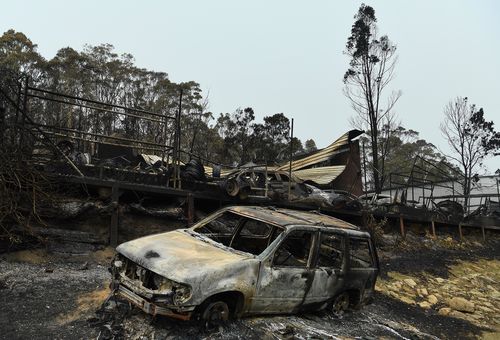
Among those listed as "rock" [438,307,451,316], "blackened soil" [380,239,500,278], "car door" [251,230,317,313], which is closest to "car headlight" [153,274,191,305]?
"car door" [251,230,317,313]

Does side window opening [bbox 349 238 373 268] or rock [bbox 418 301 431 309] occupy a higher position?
side window opening [bbox 349 238 373 268]

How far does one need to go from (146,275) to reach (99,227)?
5156 millimetres

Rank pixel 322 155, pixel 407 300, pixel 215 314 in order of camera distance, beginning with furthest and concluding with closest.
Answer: pixel 322 155 → pixel 407 300 → pixel 215 314

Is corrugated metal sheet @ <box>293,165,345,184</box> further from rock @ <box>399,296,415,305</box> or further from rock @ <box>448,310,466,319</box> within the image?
rock @ <box>448,310,466,319</box>

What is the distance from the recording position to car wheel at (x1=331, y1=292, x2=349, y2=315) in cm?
669

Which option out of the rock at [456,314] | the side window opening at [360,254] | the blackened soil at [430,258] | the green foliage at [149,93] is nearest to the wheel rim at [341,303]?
the side window opening at [360,254]

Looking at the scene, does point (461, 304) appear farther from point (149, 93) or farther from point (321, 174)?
point (149, 93)

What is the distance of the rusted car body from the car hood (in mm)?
11

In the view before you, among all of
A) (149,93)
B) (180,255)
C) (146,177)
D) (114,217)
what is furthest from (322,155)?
(149,93)

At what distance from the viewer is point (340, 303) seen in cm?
687

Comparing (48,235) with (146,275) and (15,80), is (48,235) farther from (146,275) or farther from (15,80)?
(146,275)

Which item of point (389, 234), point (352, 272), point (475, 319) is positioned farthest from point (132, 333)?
point (389, 234)

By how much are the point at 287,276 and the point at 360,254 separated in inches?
74.8

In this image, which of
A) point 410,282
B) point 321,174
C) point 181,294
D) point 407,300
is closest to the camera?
point 181,294
